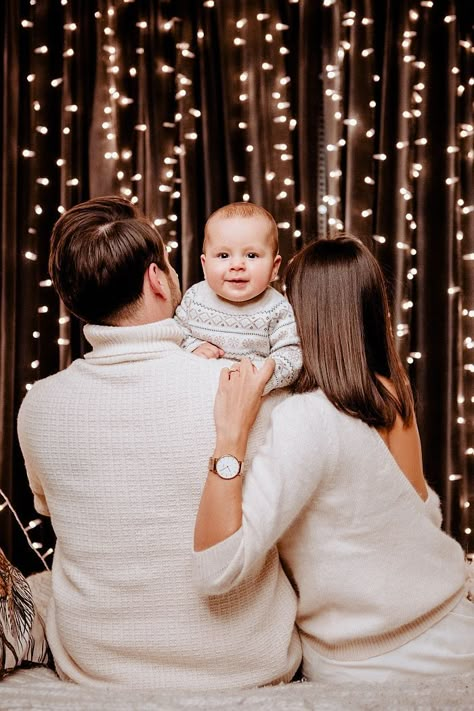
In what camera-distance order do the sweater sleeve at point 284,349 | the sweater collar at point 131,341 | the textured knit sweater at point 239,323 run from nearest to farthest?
the sweater collar at point 131,341 < the sweater sleeve at point 284,349 < the textured knit sweater at point 239,323

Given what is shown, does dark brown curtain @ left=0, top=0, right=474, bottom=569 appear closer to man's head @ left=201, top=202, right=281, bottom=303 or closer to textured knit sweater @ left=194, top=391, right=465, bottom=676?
man's head @ left=201, top=202, right=281, bottom=303

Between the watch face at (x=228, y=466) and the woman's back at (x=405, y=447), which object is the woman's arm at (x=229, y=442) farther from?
the woman's back at (x=405, y=447)

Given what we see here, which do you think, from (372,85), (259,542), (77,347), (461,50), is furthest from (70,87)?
(259,542)

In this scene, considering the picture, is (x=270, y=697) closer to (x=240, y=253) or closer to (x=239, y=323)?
(x=239, y=323)

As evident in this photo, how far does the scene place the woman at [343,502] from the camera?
123 cm

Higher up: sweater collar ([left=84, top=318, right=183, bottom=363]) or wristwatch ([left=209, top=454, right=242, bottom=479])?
sweater collar ([left=84, top=318, right=183, bottom=363])

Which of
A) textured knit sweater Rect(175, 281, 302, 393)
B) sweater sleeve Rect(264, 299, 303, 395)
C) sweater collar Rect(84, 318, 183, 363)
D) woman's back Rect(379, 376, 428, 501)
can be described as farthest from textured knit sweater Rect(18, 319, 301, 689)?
textured knit sweater Rect(175, 281, 302, 393)

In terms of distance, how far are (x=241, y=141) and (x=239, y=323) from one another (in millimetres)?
1448

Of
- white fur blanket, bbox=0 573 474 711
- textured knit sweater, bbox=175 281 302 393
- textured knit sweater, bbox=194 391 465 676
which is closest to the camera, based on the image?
white fur blanket, bbox=0 573 474 711

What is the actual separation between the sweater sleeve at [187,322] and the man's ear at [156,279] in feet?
1.13

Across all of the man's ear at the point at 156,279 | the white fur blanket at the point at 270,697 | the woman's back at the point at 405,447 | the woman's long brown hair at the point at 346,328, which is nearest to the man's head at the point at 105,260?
the man's ear at the point at 156,279

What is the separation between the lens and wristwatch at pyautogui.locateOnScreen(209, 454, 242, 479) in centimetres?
122

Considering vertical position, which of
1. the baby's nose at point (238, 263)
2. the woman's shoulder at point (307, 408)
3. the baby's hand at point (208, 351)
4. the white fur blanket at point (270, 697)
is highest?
the baby's nose at point (238, 263)

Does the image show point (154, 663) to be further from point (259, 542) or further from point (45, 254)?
point (45, 254)
